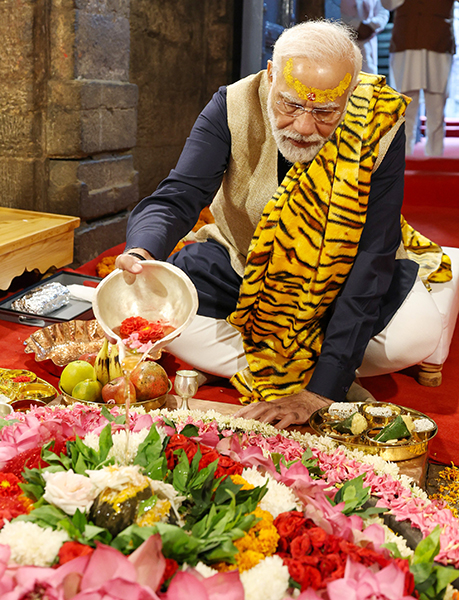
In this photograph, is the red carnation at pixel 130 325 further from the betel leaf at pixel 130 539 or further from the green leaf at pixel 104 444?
the betel leaf at pixel 130 539

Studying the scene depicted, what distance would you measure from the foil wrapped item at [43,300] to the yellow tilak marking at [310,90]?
1.57m

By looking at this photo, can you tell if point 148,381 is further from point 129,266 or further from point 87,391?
point 129,266

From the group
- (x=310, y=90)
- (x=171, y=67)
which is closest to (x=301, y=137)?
(x=310, y=90)

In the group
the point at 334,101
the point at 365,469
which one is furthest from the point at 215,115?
the point at 365,469

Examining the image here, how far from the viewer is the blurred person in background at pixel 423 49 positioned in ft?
16.0

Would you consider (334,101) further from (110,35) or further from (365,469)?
(110,35)

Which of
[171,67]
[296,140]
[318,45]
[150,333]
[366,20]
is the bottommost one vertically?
[150,333]

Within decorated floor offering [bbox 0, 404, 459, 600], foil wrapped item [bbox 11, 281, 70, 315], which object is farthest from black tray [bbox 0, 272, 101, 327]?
decorated floor offering [bbox 0, 404, 459, 600]

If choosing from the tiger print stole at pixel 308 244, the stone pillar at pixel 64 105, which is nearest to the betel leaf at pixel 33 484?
the tiger print stole at pixel 308 244

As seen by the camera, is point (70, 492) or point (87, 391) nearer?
point (70, 492)

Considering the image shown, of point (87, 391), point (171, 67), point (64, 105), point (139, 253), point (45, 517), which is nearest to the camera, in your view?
point (45, 517)

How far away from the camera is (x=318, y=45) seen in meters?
1.70

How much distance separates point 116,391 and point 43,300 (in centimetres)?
122

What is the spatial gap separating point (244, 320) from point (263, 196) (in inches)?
16.3
